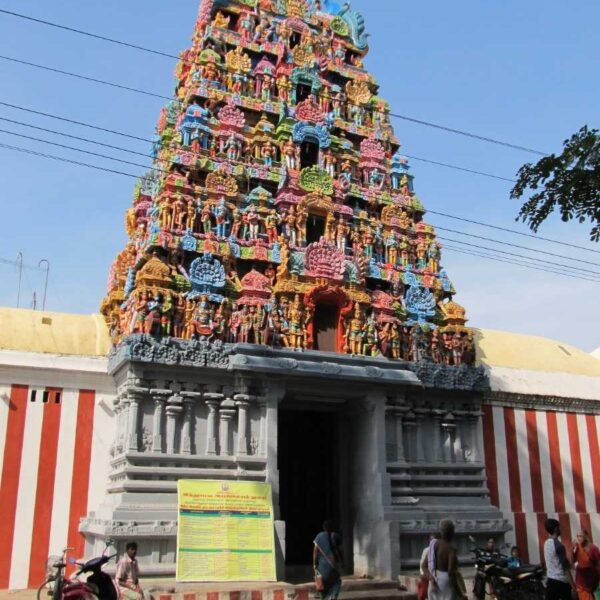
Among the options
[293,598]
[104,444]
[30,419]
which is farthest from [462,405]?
[30,419]

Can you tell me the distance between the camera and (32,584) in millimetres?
14945

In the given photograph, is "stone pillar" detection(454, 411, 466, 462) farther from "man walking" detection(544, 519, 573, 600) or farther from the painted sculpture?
"man walking" detection(544, 519, 573, 600)

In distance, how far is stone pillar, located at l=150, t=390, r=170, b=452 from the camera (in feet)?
49.1

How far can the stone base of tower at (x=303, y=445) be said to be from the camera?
14.8 m

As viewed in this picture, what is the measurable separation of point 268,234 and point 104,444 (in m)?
6.20

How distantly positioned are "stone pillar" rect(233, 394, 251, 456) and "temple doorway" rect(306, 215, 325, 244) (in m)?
4.83

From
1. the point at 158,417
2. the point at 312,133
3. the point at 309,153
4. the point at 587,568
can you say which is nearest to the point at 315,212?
the point at 309,153

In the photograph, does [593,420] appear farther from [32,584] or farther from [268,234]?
[32,584]

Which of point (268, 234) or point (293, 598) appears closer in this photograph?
point (293, 598)

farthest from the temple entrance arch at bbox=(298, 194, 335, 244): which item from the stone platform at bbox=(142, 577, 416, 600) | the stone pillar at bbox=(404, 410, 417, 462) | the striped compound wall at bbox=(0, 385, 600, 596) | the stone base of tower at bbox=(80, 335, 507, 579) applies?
the stone platform at bbox=(142, 577, 416, 600)

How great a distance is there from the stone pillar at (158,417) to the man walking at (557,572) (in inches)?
324

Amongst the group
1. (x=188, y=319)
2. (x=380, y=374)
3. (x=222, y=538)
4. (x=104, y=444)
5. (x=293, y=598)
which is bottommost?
(x=293, y=598)

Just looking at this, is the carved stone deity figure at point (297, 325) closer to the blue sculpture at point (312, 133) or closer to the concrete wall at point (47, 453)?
the concrete wall at point (47, 453)

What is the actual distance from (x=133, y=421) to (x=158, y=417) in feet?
1.74
